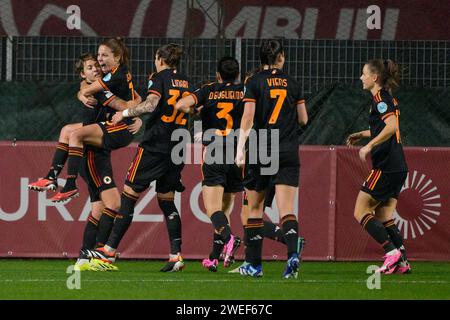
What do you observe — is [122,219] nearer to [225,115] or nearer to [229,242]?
[229,242]

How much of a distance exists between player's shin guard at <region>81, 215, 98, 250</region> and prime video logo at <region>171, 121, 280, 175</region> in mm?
937

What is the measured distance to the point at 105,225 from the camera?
11164mm

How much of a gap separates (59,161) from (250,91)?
79.4 inches

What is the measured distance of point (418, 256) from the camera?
1304cm

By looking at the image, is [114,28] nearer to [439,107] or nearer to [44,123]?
[44,123]

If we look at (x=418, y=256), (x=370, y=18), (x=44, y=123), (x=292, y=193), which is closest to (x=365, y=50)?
(x=370, y=18)

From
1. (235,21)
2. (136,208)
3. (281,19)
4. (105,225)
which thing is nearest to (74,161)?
(105,225)

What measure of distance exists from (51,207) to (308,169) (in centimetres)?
272

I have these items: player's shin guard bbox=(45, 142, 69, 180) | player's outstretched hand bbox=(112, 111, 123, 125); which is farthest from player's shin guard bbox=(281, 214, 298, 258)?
player's shin guard bbox=(45, 142, 69, 180)

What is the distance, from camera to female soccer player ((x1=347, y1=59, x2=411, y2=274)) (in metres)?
11.0

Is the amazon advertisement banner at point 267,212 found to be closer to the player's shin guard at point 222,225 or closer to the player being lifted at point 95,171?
the player being lifted at point 95,171

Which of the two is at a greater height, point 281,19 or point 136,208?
point 281,19

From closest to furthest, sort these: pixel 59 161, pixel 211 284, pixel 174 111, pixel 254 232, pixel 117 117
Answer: pixel 211 284, pixel 254 232, pixel 117 117, pixel 59 161, pixel 174 111

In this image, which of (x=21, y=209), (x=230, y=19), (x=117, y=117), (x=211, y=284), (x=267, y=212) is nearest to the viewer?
(x=211, y=284)
